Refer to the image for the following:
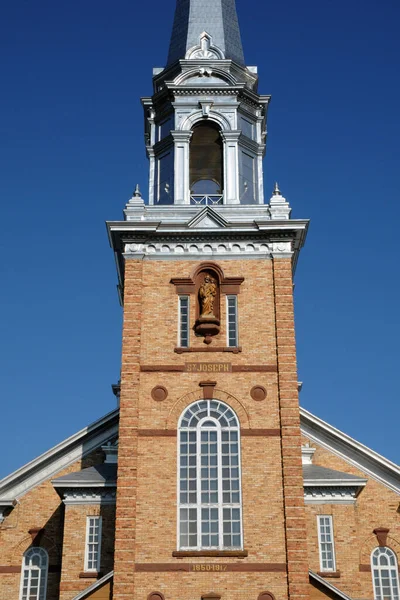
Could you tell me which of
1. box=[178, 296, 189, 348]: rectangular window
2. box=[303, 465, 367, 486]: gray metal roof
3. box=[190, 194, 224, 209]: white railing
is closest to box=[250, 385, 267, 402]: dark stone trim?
box=[178, 296, 189, 348]: rectangular window

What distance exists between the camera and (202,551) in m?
23.6

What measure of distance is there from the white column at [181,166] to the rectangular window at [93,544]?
1040 cm

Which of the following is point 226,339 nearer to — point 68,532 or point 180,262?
point 180,262

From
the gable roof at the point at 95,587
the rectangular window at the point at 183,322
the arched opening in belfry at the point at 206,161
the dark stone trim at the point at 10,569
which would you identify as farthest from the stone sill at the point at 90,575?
the arched opening in belfry at the point at 206,161

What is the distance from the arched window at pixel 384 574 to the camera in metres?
27.3

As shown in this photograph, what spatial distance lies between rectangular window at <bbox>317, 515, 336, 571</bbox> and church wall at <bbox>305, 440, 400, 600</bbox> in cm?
12

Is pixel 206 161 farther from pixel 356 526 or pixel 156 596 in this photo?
pixel 156 596

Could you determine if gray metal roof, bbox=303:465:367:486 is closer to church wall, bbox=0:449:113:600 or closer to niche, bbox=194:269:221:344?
niche, bbox=194:269:221:344

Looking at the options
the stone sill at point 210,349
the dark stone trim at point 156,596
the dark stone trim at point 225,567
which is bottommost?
the dark stone trim at point 156,596

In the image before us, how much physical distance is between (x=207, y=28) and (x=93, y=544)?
729 inches

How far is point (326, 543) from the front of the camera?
27.1 metres

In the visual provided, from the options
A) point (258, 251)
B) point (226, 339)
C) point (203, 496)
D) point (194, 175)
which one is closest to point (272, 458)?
point (203, 496)

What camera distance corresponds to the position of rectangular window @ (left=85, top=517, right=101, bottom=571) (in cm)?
2638

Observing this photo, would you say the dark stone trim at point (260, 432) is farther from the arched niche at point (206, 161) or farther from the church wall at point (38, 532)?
the arched niche at point (206, 161)
